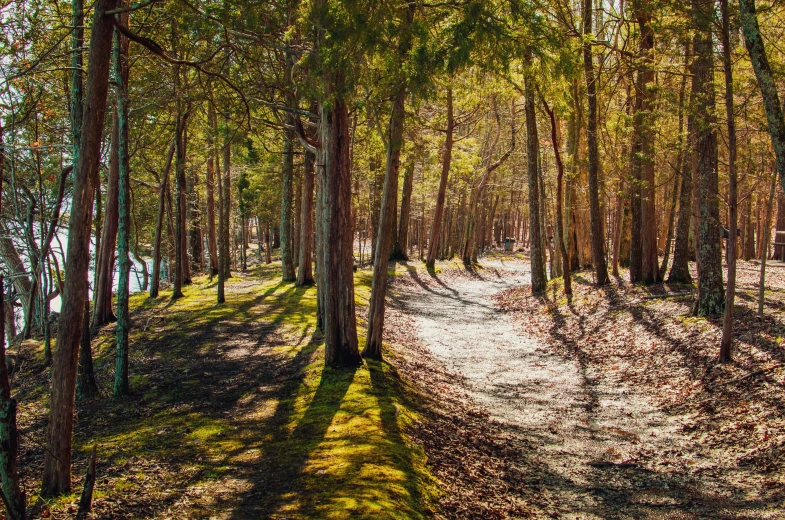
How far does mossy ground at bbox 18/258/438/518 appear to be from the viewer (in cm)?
516

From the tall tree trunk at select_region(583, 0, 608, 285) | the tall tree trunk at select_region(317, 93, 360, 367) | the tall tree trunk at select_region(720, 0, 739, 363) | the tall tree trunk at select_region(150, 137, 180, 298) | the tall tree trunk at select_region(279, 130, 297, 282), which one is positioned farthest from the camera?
the tall tree trunk at select_region(279, 130, 297, 282)

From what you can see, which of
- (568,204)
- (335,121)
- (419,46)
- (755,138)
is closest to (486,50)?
(419,46)

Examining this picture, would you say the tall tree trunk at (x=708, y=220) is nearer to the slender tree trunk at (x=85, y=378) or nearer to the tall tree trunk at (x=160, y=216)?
the slender tree trunk at (x=85, y=378)

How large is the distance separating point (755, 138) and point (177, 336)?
16282 millimetres

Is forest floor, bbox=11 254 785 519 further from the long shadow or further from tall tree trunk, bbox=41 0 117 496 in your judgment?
tall tree trunk, bbox=41 0 117 496

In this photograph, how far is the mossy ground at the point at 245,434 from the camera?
516cm

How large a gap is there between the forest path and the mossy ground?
1.49 metres

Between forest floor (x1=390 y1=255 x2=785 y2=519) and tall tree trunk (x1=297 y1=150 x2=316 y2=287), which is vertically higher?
tall tree trunk (x1=297 y1=150 x2=316 y2=287)

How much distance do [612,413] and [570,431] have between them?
107 centimetres

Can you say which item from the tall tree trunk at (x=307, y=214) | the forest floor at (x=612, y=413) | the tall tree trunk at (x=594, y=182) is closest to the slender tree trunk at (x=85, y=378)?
the forest floor at (x=612, y=413)

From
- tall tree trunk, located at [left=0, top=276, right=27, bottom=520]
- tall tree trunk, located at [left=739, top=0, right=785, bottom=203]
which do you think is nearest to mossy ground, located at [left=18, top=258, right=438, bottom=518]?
tall tree trunk, located at [left=0, top=276, right=27, bottom=520]

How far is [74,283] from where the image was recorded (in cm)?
526

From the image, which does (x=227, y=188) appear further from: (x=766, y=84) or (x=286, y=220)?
(x=766, y=84)

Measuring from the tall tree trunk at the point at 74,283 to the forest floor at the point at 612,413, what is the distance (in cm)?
359
